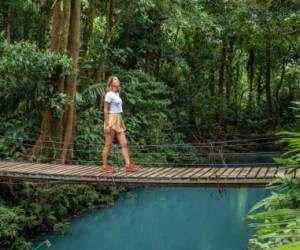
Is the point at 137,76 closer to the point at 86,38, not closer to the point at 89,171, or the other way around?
the point at 86,38

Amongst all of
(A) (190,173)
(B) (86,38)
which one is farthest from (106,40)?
(A) (190,173)

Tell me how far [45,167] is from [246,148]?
8878mm

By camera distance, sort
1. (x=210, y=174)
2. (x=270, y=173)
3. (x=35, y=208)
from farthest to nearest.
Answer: (x=35, y=208)
(x=210, y=174)
(x=270, y=173)

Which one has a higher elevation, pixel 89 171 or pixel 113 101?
pixel 113 101

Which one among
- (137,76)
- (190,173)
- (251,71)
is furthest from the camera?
(251,71)

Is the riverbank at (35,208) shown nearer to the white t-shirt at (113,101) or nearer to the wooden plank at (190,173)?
the white t-shirt at (113,101)

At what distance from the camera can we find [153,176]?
5.27 m

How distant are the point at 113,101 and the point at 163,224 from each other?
3280mm

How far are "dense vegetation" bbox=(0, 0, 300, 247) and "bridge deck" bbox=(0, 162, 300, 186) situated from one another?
2.09ft

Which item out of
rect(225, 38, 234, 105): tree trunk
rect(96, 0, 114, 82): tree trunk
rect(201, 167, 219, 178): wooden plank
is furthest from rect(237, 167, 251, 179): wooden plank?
rect(225, 38, 234, 105): tree trunk

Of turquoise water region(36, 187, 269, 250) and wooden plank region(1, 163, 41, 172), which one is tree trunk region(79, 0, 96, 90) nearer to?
turquoise water region(36, 187, 269, 250)

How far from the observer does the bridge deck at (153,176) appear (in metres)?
5.11

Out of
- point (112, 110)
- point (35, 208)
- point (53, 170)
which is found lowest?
point (35, 208)

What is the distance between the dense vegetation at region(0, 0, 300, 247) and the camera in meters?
7.49
